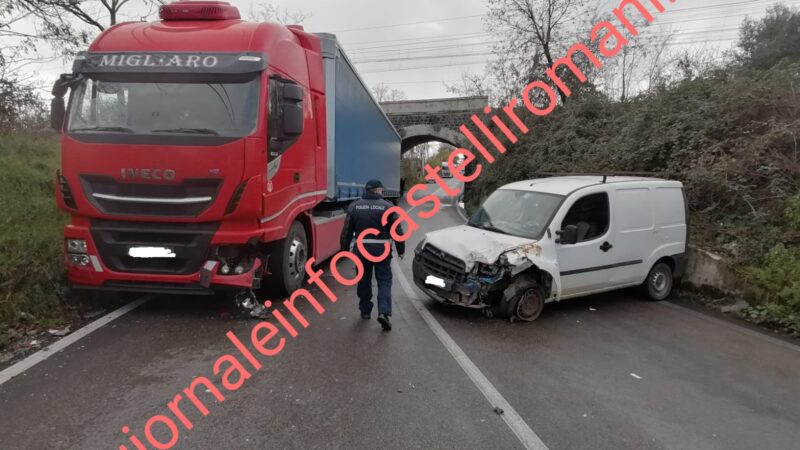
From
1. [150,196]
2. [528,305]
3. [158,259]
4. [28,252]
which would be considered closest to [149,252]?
[158,259]

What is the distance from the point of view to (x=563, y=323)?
5.68m

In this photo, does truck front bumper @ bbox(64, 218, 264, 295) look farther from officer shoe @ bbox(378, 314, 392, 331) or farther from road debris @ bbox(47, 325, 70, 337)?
officer shoe @ bbox(378, 314, 392, 331)

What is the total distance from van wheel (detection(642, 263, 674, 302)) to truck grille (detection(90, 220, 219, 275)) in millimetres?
5828

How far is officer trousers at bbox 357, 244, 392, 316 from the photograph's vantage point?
17.2ft

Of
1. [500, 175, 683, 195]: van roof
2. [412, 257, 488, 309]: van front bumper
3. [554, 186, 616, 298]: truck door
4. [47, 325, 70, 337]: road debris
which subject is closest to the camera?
[47, 325, 70, 337]: road debris

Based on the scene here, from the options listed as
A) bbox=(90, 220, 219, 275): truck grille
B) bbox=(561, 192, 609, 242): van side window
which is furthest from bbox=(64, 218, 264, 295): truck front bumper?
bbox=(561, 192, 609, 242): van side window

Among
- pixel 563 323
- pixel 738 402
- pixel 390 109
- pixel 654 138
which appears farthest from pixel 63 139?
pixel 390 109

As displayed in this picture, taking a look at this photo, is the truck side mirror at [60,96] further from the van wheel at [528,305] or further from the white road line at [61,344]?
the van wheel at [528,305]

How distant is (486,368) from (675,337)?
2616 mm

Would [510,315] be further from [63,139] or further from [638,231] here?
[63,139]

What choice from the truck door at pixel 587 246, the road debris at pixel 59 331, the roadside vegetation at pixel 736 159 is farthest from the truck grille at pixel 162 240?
the roadside vegetation at pixel 736 159

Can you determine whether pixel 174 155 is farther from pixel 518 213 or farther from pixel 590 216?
pixel 590 216

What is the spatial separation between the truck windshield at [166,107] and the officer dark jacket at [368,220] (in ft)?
4.72

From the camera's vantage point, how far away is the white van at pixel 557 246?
544 cm
